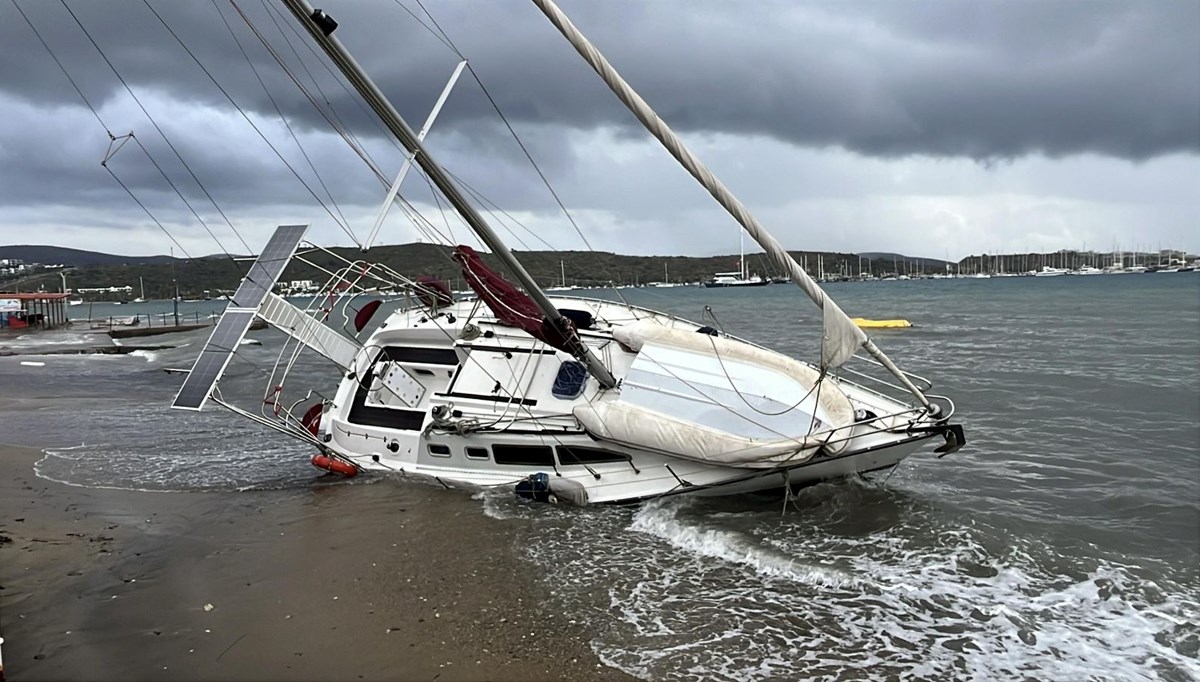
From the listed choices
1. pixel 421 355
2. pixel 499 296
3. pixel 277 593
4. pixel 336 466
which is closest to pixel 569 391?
pixel 499 296

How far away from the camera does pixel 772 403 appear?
1213 cm

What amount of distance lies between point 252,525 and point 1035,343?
38.5m

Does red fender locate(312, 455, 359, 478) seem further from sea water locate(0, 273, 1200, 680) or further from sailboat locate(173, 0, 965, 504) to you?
sea water locate(0, 273, 1200, 680)

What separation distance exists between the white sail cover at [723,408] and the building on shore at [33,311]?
75.3 m

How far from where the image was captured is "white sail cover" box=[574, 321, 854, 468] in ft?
37.0

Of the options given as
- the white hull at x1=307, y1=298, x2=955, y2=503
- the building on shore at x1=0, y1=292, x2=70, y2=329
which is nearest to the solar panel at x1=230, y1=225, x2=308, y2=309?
the white hull at x1=307, y1=298, x2=955, y2=503

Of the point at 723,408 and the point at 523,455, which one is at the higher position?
the point at 723,408

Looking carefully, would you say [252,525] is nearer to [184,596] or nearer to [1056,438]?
[184,596]

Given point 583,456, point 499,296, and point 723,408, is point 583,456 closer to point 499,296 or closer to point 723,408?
point 723,408

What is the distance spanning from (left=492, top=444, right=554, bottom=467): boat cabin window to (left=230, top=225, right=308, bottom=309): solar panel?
584cm

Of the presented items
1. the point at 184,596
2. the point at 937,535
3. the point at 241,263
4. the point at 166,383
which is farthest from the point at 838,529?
the point at 166,383

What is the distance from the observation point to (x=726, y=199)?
9.98 m

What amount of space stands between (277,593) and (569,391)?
20.3 feet

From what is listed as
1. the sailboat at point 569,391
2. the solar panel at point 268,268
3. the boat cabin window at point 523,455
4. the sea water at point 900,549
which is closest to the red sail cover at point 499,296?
the sailboat at point 569,391
